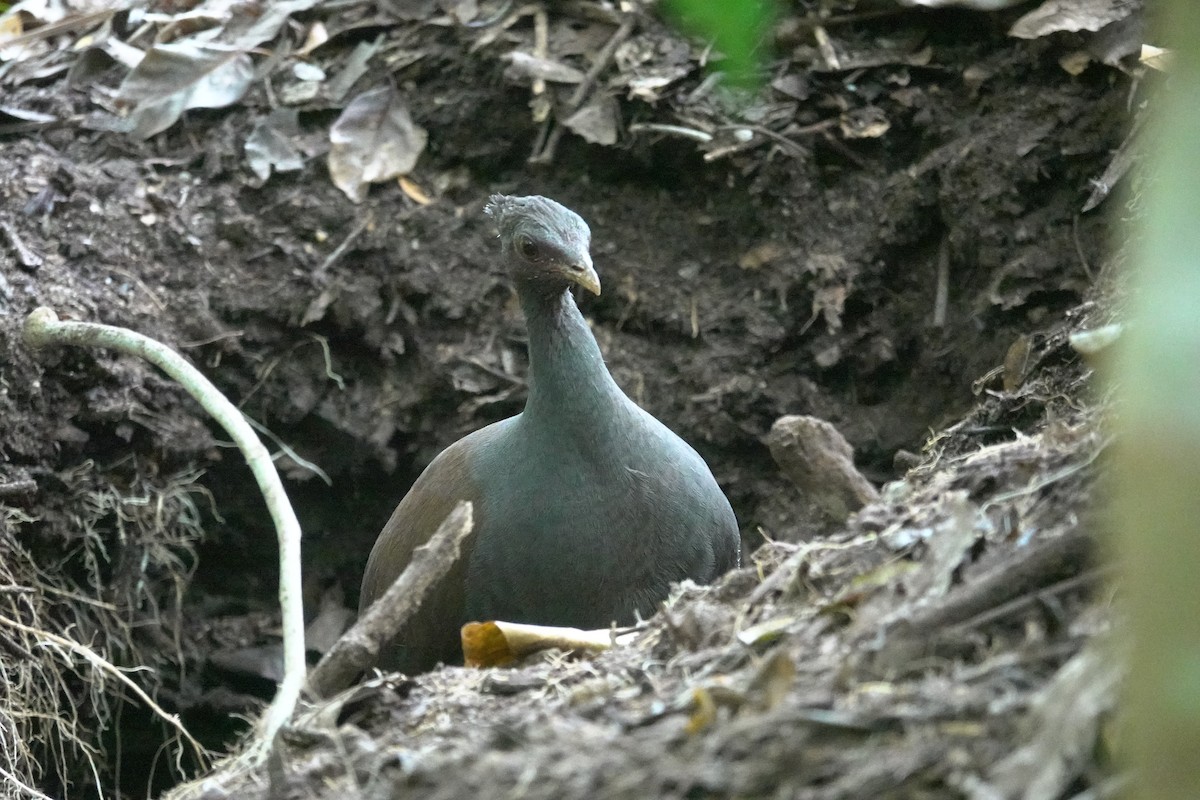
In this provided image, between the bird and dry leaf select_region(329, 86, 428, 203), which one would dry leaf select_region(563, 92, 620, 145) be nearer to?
dry leaf select_region(329, 86, 428, 203)

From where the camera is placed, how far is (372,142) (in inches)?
221

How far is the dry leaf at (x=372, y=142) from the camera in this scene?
554cm

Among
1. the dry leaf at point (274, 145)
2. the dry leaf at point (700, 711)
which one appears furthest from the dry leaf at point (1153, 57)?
the dry leaf at point (274, 145)

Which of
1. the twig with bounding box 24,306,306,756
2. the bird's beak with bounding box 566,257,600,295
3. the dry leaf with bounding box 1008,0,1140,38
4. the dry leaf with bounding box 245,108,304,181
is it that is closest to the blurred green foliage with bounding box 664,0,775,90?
the twig with bounding box 24,306,306,756

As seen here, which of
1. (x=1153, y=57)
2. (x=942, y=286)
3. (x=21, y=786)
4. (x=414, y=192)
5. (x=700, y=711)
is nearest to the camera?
(x=700, y=711)

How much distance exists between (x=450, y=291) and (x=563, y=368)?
146cm

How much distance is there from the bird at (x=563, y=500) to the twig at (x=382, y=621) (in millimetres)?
1048

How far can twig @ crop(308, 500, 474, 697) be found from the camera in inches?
111

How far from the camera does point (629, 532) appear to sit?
3979 mm

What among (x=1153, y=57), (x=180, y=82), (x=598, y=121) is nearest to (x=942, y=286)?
(x=1153, y=57)

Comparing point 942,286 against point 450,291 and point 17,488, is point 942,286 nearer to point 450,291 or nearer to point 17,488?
point 450,291

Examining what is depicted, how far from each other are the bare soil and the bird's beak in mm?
1103

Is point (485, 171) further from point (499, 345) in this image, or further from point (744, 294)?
point (744, 294)

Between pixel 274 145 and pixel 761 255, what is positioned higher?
pixel 274 145
